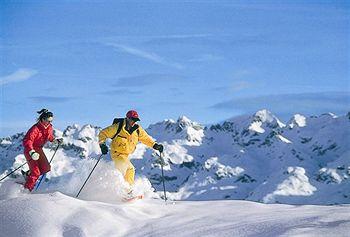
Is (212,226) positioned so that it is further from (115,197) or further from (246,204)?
(115,197)

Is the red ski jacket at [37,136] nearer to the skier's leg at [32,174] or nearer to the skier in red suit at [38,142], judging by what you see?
the skier in red suit at [38,142]

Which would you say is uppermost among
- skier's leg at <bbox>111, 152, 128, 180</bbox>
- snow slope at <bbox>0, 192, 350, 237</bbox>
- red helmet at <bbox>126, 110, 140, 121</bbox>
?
red helmet at <bbox>126, 110, 140, 121</bbox>

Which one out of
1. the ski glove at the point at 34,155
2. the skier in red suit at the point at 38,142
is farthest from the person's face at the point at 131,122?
the ski glove at the point at 34,155

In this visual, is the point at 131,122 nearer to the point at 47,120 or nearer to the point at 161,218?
the point at 47,120

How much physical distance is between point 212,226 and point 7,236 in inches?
143

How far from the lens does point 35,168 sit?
43.3 ft

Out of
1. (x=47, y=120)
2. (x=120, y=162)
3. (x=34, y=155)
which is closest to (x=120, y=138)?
(x=120, y=162)

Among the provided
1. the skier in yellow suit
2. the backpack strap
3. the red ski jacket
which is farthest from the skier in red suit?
the backpack strap

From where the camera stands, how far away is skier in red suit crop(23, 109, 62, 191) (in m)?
13.0

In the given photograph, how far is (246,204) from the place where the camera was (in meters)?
11.2

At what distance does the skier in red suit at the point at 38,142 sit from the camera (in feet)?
42.8

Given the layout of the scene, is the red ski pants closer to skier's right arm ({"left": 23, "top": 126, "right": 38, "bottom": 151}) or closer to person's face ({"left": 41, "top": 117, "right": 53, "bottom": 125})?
skier's right arm ({"left": 23, "top": 126, "right": 38, "bottom": 151})

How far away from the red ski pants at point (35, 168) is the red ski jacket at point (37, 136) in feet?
0.47

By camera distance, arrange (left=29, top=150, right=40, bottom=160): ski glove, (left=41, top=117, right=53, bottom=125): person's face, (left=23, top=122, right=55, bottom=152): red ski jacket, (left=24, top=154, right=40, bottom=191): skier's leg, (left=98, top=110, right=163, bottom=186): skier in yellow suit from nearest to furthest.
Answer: (left=29, top=150, right=40, bottom=160): ski glove → (left=24, top=154, right=40, bottom=191): skier's leg → (left=98, top=110, right=163, bottom=186): skier in yellow suit → (left=23, top=122, right=55, bottom=152): red ski jacket → (left=41, top=117, right=53, bottom=125): person's face
